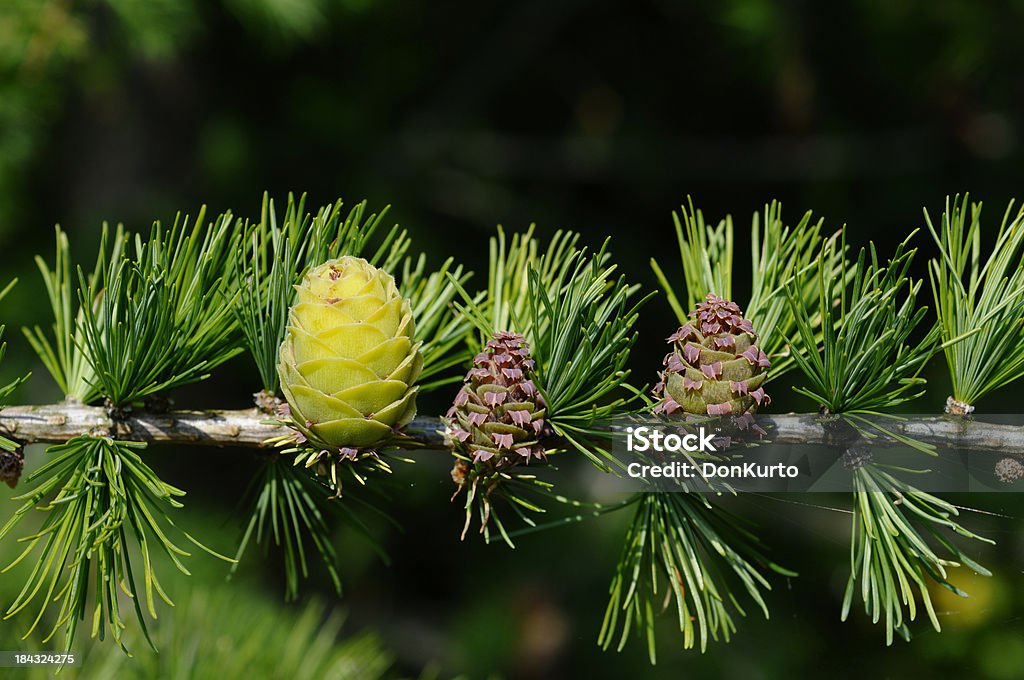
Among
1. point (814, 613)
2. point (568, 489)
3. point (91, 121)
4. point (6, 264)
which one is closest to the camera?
point (814, 613)

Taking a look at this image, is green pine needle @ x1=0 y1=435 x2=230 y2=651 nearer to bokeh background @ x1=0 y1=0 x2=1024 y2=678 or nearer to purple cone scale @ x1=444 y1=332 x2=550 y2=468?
purple cone scale @ x1=444 y1=332 x2=550 y2=468

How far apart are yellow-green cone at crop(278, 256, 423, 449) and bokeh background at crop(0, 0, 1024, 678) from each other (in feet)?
2.69

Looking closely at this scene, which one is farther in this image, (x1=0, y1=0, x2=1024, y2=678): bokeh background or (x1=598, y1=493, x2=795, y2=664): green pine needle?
(x1=0, y1=0, x2=1024, y2=678): bokeh background

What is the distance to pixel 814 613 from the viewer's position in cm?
121

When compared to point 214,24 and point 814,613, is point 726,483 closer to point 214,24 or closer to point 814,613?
point 814,613

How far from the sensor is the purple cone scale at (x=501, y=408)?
50 cm

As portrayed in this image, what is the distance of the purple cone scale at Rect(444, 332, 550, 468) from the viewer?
0.50 meters

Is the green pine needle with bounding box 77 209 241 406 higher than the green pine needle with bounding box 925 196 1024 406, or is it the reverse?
the green pine needle with bounding box 925 196 1024 406

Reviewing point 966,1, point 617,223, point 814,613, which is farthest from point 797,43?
point 814,613

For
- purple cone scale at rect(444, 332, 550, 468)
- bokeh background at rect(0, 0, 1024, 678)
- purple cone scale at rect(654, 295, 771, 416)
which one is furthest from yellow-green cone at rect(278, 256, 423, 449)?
bokeh background at rect(0, 0, 1024, 678)

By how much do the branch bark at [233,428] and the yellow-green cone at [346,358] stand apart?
52 mm

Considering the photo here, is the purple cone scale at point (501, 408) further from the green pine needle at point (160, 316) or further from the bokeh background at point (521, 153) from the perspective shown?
the bokeh background at point (521, 153)

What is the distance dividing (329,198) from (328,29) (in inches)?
13.4

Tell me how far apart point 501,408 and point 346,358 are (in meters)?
0.10
